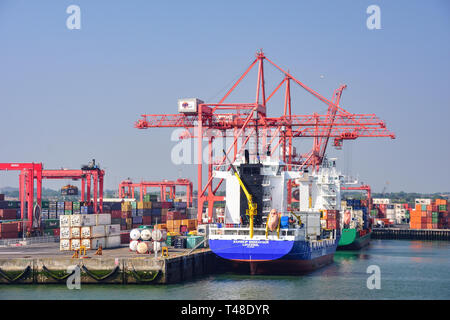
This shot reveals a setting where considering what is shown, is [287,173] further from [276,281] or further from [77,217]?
[77,217]

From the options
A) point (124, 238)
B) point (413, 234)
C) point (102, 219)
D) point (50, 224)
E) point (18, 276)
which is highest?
point (102, 219)

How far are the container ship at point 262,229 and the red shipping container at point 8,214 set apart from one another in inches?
1322

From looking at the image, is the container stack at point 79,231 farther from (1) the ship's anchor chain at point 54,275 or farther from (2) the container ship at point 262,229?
(2) the container ship at point 262,229

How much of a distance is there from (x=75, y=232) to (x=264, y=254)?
1722 cm

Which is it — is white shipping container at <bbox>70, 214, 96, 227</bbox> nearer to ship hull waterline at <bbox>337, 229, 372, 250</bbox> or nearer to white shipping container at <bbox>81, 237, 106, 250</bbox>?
white shipping container at <bbox>81, 237, 106, 250</bbox>

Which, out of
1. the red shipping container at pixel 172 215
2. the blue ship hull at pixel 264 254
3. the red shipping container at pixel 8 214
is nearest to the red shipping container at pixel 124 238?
the red shipping container at pixel 172 215

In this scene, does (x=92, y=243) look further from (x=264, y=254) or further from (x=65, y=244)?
(x=264, y=254)

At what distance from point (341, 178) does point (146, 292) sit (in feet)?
167

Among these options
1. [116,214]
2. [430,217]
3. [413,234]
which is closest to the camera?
[116,214]

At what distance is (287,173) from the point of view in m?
60.9

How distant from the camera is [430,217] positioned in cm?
13200

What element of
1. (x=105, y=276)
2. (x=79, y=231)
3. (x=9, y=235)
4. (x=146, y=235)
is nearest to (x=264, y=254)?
(x=146, y=235)
